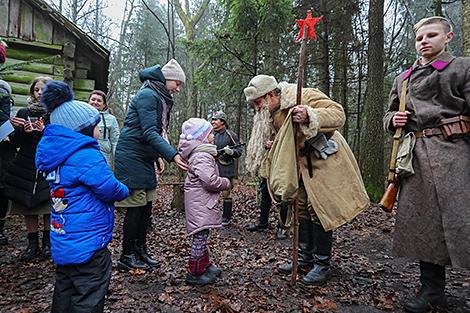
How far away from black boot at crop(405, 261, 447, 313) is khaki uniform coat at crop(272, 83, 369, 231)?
2.64ft

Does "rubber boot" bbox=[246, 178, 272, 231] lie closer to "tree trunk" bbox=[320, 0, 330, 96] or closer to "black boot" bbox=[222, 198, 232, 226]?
"black boot" bbox=[222, 198, 232, 226]

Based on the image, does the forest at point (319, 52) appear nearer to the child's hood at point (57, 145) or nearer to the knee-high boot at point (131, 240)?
the knee-high boot at point (131, 240)

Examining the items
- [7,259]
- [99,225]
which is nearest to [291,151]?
[99,225]

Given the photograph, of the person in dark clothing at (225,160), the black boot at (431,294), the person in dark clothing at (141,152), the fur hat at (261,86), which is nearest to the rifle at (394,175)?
the black boot at (431,294)

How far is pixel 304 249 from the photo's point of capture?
3.98m

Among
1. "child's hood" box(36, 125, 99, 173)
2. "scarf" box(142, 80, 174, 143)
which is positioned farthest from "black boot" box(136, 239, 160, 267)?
"child's hood" box(36, 125, 99, 173)

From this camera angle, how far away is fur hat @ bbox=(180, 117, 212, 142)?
3555 mm

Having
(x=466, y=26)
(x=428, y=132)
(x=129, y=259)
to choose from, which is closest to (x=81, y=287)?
(x=129, y=259)

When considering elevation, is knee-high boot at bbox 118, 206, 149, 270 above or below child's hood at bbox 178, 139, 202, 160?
below

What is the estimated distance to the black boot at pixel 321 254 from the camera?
11.6ft

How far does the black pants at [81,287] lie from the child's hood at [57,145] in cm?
73

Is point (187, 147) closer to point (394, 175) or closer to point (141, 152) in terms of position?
point (141, 152)

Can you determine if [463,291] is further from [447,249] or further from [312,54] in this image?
[312,54]

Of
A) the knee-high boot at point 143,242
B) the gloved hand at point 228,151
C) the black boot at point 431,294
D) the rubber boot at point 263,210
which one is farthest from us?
the rubber boot at point 263,210
